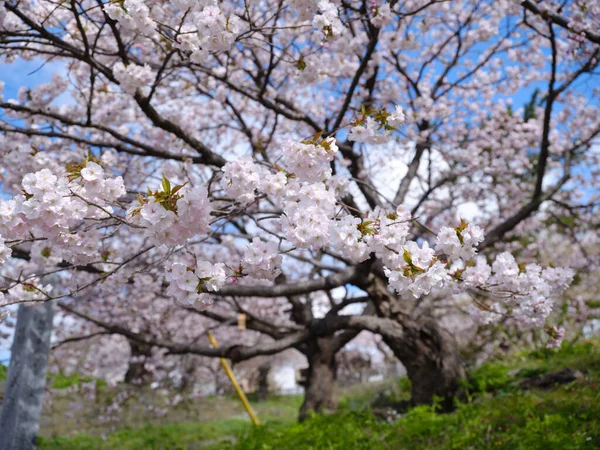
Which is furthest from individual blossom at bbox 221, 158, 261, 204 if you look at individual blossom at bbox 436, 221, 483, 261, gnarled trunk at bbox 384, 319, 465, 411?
gnarled trunk at bbox 384, 319, 465, 411

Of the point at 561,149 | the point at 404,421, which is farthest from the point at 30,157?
the point at 561,149

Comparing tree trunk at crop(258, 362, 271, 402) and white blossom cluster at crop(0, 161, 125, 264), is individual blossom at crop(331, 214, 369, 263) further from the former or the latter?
tree trunk at crop(258, 362, 271, 402)

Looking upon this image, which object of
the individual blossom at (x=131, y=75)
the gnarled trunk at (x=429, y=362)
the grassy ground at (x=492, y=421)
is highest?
the individual blossom at (x=131, y=75)

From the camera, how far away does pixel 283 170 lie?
2775 mm

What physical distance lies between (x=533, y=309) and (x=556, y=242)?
Result: 42.0ft

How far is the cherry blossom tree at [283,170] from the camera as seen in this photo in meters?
2.50

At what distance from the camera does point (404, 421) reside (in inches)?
214

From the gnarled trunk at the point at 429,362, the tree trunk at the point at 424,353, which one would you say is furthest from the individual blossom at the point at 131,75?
the gnarled trunk at the point at 429,362

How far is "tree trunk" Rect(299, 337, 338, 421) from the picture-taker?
8336 mm

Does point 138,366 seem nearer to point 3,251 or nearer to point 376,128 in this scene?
point 3,251

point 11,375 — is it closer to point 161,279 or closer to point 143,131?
point 161,279

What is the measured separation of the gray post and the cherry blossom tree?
43 cm

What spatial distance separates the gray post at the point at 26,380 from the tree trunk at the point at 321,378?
4.83m

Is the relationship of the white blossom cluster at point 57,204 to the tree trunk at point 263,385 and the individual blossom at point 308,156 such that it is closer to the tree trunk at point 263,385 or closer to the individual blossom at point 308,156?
the individual blossom at point 308,156
